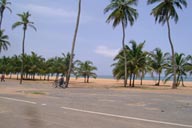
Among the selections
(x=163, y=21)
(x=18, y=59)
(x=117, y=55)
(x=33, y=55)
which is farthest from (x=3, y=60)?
(x=163, y=21)

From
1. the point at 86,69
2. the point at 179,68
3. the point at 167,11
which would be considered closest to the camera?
the point at 167,11

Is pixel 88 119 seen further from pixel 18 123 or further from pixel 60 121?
pixel 18 123

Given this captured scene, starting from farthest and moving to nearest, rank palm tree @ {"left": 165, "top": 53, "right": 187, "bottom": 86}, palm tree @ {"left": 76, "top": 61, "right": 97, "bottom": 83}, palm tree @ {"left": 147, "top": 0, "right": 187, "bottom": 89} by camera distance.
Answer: palm tree @ {"left": 76, "top": 61, "right": 97, "bottom": 83} < palm tree @ {"left": 165, "top": 53, "right": 187, "bottom": 86} < palm tree @ {"left": 147, "top": 0, "right": 187, "bottom": 89}

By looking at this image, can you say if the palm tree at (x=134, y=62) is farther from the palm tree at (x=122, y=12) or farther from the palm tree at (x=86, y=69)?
the palm tree at (x=86, y=69)

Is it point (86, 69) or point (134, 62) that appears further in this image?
point (86, 69)

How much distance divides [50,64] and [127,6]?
143ft

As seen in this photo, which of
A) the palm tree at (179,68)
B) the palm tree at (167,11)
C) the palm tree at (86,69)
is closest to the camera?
the palm tree at (167,11)

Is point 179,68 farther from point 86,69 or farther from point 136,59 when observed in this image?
point 86,69

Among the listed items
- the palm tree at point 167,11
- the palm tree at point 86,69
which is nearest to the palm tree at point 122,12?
the palm tree at point 167,11

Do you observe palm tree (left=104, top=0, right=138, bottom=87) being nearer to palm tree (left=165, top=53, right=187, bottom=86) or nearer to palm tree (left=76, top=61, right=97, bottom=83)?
palm tree (left=165, top=53, right=187, bottom=86)

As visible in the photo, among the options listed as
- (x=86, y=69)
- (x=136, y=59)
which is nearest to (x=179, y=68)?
(x=136, y=59)

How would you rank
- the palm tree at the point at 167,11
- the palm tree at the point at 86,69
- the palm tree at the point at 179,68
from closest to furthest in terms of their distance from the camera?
the palm tree at the point at 167,11 < the palm tree at the point at 179,68 < the palm tree at the point at 86,69

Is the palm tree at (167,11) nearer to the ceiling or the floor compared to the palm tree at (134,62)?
nearer to the ceiling

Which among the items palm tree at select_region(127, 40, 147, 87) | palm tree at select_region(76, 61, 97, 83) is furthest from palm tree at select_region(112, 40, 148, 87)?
palm tree at select_region(76, 61, 97, 83)
